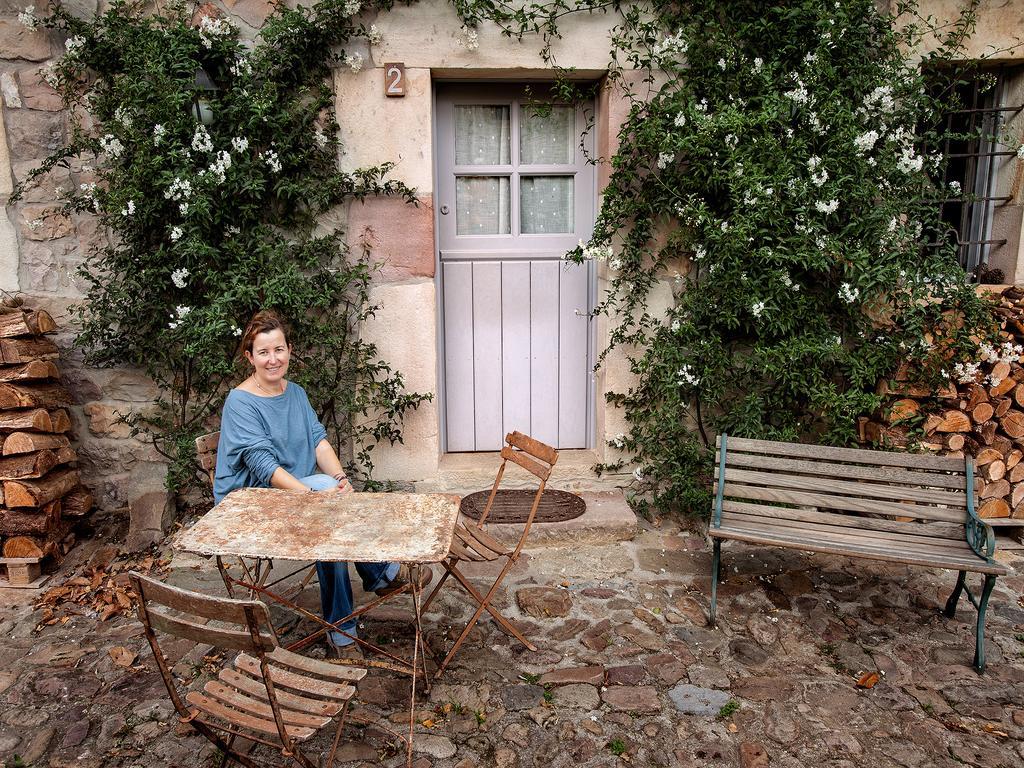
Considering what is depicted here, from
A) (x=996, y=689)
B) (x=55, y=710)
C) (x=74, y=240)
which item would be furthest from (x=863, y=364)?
(x=74, y=240)

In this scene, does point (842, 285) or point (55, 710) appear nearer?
point (55, 710)

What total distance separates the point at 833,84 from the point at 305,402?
341cm

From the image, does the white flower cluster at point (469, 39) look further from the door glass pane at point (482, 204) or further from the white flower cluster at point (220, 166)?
the white flower cluster at point (220, 166)

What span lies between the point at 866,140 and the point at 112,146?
13.8ft

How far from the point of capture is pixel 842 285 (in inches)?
157

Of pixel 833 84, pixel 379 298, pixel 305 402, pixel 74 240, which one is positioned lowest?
pixel 305 402

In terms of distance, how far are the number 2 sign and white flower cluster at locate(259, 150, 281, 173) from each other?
76cm

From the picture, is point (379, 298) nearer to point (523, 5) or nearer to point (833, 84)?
point (523, 5)

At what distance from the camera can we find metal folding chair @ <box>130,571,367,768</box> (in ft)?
6.08

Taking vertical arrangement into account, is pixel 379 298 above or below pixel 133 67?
below

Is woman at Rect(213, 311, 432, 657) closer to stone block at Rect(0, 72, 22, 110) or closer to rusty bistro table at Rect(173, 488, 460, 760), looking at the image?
rusty bistro table at Rect(173, 488, 460, 760)

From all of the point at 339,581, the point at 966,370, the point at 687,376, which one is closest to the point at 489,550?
the point at 339,581

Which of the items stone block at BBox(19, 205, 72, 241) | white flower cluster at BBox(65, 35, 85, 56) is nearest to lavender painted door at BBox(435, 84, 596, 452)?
white flower cluster at BBox(65, 35, 85, 56)

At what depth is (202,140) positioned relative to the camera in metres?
3.87
